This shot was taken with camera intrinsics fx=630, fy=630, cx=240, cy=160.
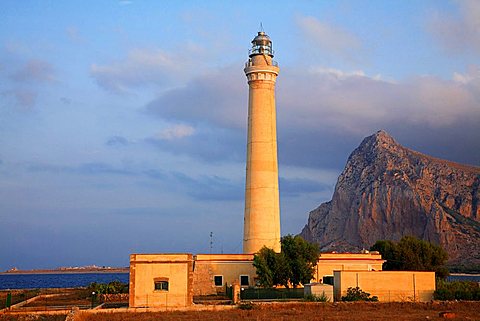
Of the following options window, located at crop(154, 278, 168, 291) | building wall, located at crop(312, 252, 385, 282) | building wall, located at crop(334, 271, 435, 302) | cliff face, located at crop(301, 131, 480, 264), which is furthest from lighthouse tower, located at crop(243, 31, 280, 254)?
cliff face, located at crop(301, 131, 480, 264)

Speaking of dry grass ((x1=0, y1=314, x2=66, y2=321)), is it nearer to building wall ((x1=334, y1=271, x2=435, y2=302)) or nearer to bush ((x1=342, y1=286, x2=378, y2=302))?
bush ((x1=342, y1=286, x2=378, y2=302))

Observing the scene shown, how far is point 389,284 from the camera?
38375 mm

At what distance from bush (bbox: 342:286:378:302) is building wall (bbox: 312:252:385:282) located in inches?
281

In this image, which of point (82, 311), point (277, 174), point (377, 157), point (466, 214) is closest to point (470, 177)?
point (466, 214)

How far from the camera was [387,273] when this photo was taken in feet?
126

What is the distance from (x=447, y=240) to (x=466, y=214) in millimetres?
24493

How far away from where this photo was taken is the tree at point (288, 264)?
42344 mm

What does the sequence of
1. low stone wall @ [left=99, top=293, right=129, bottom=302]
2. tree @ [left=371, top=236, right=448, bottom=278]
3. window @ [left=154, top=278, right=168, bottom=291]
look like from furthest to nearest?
tree @ [left=371, top=236, right=448, bottom=278]
low stone wall @ [left=99, top=293, right=129, bottom=302]
window @ [left=154, top=278, right=168, bottom=291]

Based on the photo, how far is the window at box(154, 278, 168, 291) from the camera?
35.5m

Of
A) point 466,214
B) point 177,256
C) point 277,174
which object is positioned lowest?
point 177,256

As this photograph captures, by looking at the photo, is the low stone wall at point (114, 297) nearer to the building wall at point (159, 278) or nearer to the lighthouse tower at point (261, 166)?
the building wall at point (159, 278)

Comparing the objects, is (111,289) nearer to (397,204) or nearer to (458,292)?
(458,292)

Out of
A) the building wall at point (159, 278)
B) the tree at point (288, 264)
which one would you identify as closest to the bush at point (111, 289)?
the tree at point (288, 264)

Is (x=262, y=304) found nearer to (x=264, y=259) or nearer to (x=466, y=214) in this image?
(x=264, y=259)
